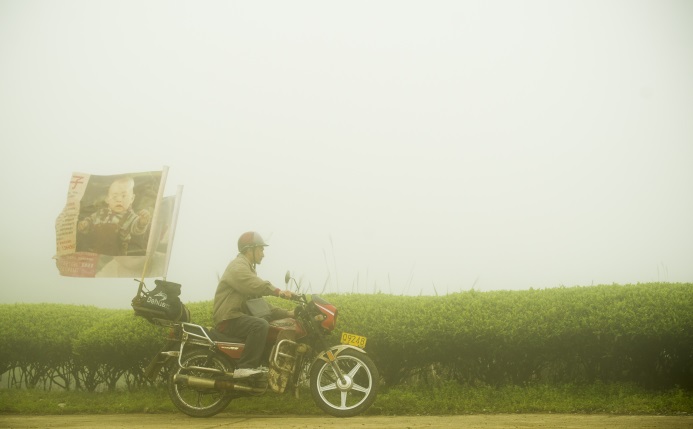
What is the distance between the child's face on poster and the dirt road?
3.09 m

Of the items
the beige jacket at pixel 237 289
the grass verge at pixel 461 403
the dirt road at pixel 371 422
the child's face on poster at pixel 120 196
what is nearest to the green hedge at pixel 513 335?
the grass verge at pixel 461 403

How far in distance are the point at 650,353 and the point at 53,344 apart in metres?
8.77

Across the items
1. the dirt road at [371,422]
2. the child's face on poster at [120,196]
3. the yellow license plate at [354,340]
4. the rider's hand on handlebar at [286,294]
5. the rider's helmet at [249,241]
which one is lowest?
the dirt road at [371,422]

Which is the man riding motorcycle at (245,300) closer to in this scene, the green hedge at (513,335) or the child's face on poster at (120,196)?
the green hedge at (513,335)

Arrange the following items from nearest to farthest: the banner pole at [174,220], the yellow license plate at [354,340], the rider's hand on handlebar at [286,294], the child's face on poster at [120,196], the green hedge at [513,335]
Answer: the rider's hand on handlebar at [286,294]
the yellow license plate at [354,340]
the green hedge at [513,335]
the banner pole at [174,220]
the child's face on poster at [120,196]

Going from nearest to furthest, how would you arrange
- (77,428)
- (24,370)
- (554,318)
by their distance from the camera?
(77,428) < (554,318) < (24,370)

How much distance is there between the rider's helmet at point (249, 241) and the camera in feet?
25.7

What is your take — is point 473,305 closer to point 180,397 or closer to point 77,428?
point 180,397

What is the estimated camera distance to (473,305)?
27.8 feet

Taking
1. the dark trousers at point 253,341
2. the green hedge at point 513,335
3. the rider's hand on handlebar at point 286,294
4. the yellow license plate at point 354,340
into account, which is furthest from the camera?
the green hedge at point 513,335

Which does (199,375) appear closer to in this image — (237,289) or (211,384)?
(211,384)

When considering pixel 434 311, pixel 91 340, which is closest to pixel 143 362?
pixel 91 340

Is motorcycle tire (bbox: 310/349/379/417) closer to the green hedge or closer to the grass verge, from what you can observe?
the grass verge

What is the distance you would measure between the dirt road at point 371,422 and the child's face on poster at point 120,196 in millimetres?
3087
